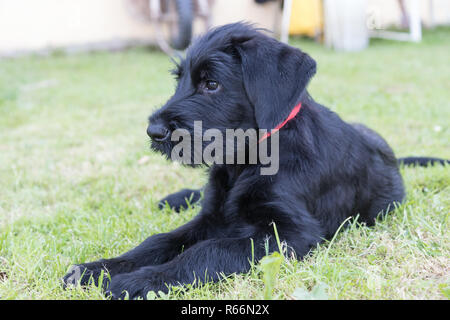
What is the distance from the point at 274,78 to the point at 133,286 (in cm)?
108

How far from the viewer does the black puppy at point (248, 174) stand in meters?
1.95

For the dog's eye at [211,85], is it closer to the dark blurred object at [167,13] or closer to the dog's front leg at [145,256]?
the dog's front leg at [145,256]

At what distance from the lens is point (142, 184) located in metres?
3.31

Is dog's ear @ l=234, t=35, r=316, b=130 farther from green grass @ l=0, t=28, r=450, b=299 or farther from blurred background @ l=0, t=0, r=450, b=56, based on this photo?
blurred background @ l=0, t=0, r=450, b=56

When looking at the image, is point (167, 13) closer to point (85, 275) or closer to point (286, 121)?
point (286, 121)

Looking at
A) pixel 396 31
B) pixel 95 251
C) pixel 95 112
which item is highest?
pixel 396 31

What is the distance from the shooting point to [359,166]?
244 centimetres

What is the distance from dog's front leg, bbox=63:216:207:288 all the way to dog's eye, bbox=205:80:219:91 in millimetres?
664

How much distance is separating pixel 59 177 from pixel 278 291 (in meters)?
2.30

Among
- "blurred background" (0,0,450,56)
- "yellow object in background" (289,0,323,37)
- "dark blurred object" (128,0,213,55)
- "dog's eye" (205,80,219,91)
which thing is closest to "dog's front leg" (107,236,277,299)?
"dog's eye" (205,80,219,91)

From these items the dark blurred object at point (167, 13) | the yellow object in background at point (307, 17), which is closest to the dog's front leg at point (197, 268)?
the dark blurred object at point (167, 13)

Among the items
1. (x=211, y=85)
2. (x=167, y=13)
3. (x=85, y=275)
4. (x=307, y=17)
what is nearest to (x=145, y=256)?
(x=85, y=275)
